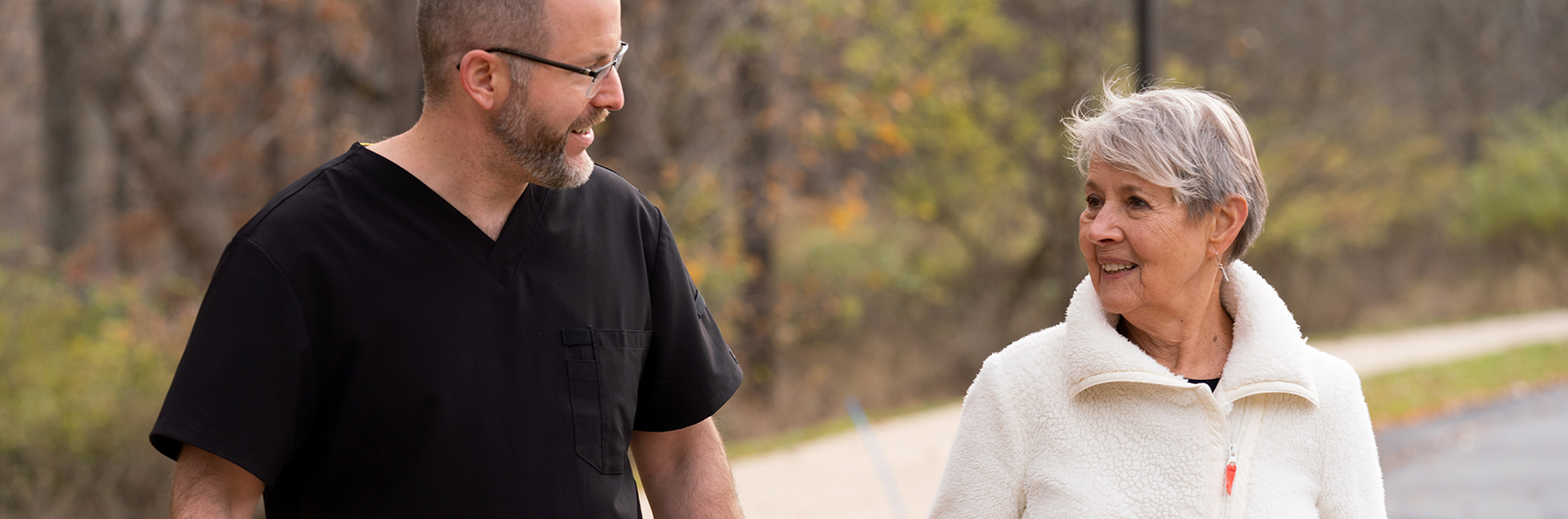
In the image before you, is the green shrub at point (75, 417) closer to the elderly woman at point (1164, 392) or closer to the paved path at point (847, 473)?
Result: the paved path at point (847, 473)

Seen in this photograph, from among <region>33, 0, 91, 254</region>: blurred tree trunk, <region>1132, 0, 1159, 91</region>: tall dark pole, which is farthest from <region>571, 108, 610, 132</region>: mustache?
<region>33, 0, 91, 254</region>: blurred tree trunk

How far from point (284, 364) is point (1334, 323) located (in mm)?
21616

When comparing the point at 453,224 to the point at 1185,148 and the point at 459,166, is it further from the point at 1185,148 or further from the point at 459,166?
the point at 1185,148

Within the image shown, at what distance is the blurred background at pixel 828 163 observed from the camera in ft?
28.3

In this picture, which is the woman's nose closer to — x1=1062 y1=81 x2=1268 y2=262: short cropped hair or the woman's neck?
Answer: x1=1062 y1=81 x2=1268 y2=262: short cropped hair

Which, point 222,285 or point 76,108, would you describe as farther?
point 76,108

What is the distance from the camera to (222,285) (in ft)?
6.31

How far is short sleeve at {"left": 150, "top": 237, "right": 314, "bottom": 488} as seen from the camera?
188cm

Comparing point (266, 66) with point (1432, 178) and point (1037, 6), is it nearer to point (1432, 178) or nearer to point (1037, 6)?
point (1037, 6)

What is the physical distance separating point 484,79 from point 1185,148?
118 centimetres

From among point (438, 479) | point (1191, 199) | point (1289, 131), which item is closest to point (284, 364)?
point (438, 479)

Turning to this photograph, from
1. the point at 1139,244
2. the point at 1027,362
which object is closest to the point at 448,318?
the point at 1027,362

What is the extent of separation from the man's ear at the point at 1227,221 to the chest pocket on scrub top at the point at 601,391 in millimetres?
1036

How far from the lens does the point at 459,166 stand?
217 cm
